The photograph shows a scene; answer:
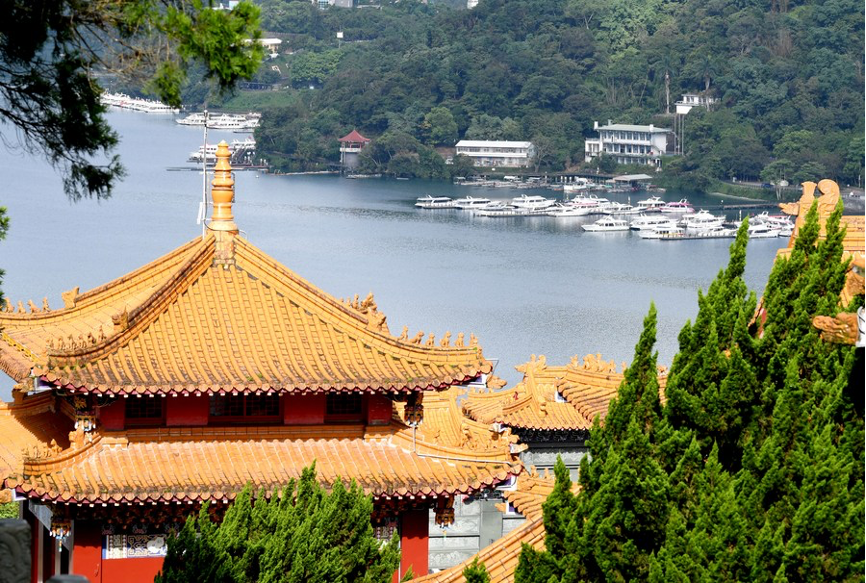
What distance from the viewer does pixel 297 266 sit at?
251 ft

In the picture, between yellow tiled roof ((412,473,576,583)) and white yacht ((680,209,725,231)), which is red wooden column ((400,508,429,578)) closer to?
yellow tiled roof ((412,473,576,583))

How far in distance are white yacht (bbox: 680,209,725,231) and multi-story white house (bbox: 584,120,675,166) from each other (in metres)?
22.6

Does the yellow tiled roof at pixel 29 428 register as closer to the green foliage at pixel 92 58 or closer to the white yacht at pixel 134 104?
the green foliage at pixel 92 58

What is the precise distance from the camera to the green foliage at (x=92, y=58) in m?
8.52

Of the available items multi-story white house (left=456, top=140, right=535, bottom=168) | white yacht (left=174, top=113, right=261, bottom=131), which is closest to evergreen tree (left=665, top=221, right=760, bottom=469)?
multi-story white house (left=456, top=140, right=535, bottom=168)

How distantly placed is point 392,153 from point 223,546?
11210cm

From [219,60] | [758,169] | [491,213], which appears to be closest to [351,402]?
[219,60]

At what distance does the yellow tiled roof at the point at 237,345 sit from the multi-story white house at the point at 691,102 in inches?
4392

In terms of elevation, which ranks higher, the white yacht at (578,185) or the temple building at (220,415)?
the temple building at (220,415)

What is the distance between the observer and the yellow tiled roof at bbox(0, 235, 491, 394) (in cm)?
1198

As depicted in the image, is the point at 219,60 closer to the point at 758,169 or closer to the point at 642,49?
the point at 758,169

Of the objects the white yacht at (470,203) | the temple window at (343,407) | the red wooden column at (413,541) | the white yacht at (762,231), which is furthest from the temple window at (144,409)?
the white yacht at (470,203)

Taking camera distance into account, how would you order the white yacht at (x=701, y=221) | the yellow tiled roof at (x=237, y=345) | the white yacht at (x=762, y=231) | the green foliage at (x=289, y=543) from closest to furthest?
the green foliage at (x=289, y=543)
the yellow tiled roof at (x=237, y=345)
the white yacht at (x=762, y=231)
the white yacht at (x=701, y=221)

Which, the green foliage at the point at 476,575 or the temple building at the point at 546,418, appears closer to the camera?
the green foliage at the point at 476,575
